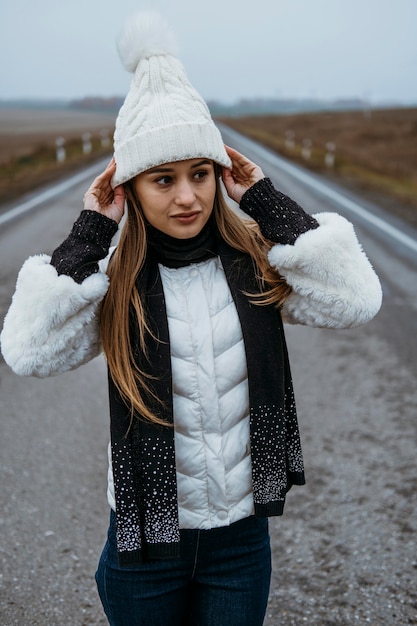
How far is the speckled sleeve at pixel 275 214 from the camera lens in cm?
206

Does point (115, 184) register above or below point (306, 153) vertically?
above

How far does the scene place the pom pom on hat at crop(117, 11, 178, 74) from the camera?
1.98 m

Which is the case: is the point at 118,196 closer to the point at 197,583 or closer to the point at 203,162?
the point at 203,162

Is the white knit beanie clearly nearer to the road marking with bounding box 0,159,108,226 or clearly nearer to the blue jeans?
the blue jeans

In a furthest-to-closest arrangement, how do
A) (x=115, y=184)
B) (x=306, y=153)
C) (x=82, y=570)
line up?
1. (x=306, y=153)
2. (x=82, y=570)
3. (x=115, y=184)

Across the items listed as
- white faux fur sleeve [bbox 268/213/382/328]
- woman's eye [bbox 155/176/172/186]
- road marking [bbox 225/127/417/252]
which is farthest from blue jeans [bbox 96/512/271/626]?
road marking [bbox 225/127/417/252]

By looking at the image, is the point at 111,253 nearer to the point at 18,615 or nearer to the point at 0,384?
the point at 18,615

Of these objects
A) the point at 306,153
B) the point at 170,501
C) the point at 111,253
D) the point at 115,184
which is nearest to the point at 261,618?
the point at 170,501

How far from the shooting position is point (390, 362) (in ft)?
18.2

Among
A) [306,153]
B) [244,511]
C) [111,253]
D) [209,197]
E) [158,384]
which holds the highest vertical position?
[209,197]

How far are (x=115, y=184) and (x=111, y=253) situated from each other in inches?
8.3

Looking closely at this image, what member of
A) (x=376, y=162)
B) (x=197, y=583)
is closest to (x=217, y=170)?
(x=197, y=583)

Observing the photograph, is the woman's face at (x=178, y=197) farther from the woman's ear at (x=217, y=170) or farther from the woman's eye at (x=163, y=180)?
the woman's ear at (x=217, y=170)

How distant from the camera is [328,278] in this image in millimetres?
1989
